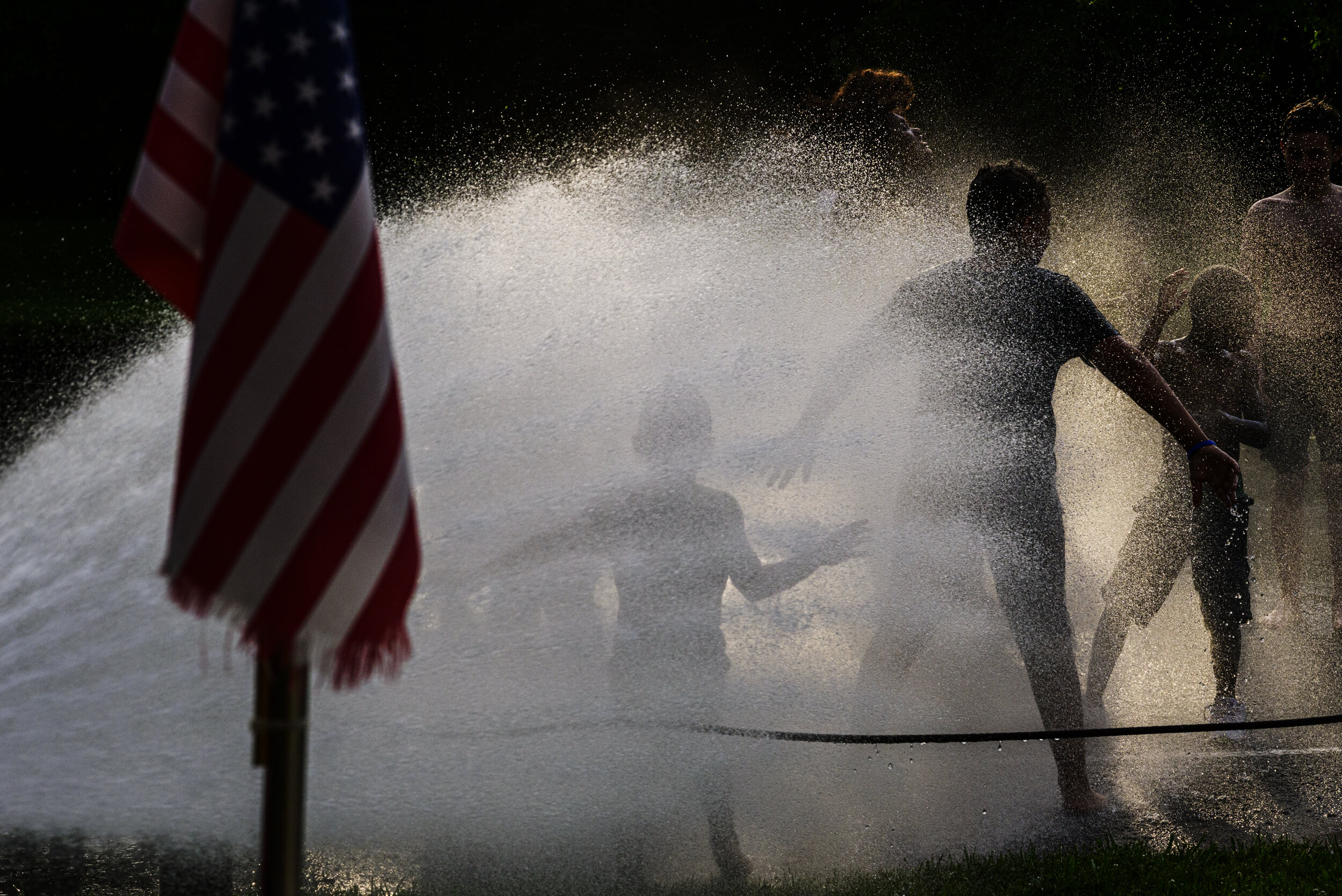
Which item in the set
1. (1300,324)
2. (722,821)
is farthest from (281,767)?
(1300,324)

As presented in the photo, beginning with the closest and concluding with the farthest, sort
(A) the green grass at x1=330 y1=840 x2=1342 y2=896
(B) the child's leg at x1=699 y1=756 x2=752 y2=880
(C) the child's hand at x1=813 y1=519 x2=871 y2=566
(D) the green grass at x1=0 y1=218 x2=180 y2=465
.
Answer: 1. (A) the green grass at x1=330 y1=840 x2=1342 y2=896
2. (B) the child's leg at x1=699 y1=756 x2=752 y2=880
3. (C) the child's hand at x1=813 y1=519 x2=871 y2=566
4. (D) the green grass at x1=0 y1=218 x2=180 y2=465

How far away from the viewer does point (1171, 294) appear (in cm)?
496

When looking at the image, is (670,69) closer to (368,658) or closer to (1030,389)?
(1030,389)

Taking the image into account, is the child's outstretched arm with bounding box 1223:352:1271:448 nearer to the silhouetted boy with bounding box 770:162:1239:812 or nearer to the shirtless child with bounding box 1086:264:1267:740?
the shirtless child with bounding box 1086:264:1267:740

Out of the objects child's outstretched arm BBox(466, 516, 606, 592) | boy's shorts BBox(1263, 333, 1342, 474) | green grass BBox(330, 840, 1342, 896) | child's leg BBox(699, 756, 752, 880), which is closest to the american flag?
green grass BBox(330, 840, 1342, 896)

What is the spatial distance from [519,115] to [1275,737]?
15228 mm

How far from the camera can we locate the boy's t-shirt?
3.95 meters

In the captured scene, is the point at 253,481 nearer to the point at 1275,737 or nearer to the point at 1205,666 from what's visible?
the point at 1275,737

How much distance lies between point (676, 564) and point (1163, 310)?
89.7 inches

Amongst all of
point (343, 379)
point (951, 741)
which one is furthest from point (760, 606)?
point (343, 379)

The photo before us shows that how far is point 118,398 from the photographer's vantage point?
5285mm

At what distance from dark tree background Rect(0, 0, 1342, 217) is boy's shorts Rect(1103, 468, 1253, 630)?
11.4 meters

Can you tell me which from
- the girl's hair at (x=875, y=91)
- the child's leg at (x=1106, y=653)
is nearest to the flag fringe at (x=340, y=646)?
the child's leg at (x=1106, y=653)

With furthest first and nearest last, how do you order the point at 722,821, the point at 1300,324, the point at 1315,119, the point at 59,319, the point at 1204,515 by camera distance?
1. the point at 59,319
2. the point at 1300,324
3. the point at 1315,119
4. the point at 1204,515
5. the point at 722,821
